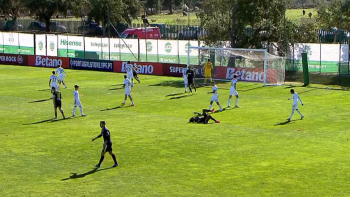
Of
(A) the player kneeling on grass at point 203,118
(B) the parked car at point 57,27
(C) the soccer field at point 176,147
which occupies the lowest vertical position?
(C) the soccer field at point 176,147

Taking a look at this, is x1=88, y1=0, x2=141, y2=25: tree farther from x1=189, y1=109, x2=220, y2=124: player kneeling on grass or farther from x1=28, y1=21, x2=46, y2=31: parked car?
x1=189, y1=109, x2=220, y2=124: player kneeling on grass

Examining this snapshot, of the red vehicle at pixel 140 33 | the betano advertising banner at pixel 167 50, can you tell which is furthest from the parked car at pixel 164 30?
the betano advertising banner at pixel 167 50

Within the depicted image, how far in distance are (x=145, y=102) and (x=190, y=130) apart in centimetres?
988

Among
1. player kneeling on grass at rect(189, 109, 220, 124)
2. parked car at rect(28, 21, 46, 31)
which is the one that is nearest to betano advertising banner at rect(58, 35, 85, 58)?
parked car at rect(28, 21, 46, 31)

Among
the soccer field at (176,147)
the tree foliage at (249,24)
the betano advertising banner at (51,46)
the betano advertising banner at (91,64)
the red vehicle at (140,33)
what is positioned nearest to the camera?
the soccer field at (176,147)

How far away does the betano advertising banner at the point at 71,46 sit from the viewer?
67.3 meters

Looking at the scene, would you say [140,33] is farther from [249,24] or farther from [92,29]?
[249,24]

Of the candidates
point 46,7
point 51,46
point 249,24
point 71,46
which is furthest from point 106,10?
point 249,24

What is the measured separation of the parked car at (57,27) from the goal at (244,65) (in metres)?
48.8

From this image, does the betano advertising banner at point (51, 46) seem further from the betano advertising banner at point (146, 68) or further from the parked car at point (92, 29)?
the parked car at point (92, 29)

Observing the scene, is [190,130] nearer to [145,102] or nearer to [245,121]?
[245,121]

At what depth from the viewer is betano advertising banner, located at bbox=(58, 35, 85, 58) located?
221 feet

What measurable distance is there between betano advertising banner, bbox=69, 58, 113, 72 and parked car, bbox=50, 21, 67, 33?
3483 centimetres

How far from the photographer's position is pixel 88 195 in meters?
18.6
